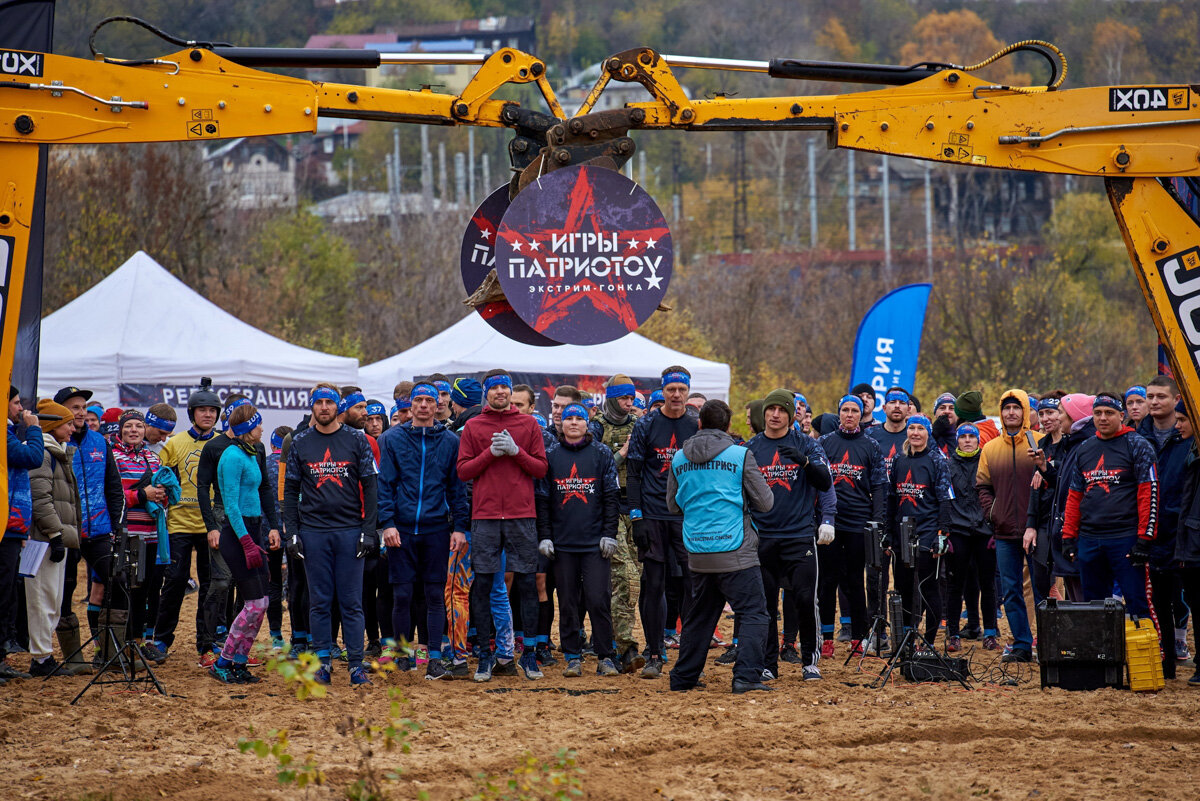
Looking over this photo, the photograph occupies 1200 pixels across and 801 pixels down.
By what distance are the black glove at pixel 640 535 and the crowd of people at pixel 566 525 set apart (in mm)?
17

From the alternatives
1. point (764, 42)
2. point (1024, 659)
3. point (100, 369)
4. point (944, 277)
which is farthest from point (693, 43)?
point (1024, 659)

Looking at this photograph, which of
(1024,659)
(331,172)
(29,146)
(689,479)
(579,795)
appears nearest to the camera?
(579,795)

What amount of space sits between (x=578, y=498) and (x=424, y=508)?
1.19 metres

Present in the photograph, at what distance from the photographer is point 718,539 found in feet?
30.2

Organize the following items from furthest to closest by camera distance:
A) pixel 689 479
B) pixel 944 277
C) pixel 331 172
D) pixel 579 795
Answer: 1. pixel 331 172
2. pixel 944 277
3. pixel 689 479
4. pixel 579 795

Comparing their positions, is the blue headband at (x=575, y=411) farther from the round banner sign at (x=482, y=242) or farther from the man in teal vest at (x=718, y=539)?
the round banner sign at (x=482, y=242)

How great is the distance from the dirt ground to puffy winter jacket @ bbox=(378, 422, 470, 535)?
1.22 meters

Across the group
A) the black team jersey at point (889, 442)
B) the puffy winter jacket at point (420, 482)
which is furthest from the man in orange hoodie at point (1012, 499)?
the puffy winter jacket at point (420, 482)

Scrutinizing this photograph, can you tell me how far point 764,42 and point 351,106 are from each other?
92839mm

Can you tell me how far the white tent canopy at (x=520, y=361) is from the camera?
18.4 metres

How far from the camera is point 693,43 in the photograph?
97.5 metres

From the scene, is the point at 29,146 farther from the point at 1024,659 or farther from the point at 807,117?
the point at 1024,659

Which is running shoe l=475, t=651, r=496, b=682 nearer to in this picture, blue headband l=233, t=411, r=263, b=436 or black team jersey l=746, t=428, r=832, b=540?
black team jersey l=746, t=428, r=832, b=540

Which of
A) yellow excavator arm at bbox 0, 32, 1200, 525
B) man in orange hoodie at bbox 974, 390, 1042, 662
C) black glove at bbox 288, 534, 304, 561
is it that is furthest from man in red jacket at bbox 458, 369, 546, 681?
man in orange hoodie at bbox 974, 390, 1042, 662
